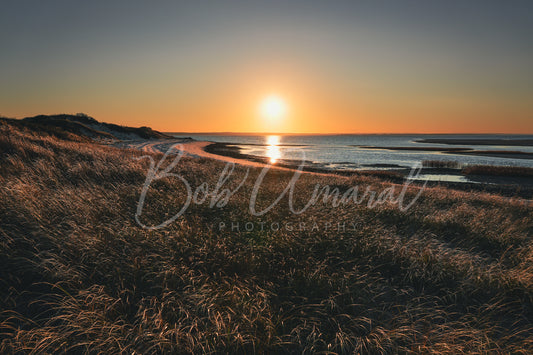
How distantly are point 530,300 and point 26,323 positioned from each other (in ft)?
25.0

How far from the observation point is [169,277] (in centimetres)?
432

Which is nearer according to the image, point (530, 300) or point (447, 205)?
point (530, 300)

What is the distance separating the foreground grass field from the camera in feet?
10.6

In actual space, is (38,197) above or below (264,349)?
above

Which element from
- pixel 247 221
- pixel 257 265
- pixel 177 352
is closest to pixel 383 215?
pixel 247 221

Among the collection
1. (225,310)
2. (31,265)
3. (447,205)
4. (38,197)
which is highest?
(38,197)

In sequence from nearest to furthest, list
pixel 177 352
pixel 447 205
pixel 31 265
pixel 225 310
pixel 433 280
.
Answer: pixel 177 352 → pixel 225 310 → pixel 31 265 → pixel 433 280 → pixel 447 205

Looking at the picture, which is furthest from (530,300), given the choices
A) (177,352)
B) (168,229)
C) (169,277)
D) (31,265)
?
(31,265)

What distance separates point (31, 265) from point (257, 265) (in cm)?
379

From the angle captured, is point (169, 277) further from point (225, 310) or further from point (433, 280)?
point (433, 280)

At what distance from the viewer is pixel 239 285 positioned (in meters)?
4.37

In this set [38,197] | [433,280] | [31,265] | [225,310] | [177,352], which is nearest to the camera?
[177,352]

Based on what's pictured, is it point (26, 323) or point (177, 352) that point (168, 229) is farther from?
point (177, 352)

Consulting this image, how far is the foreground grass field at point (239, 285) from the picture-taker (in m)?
3.23
